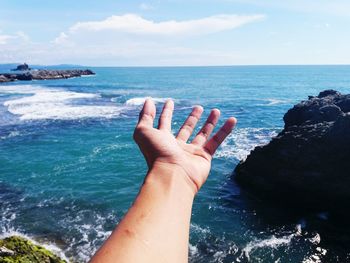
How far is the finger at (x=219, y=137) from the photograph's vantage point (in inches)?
187

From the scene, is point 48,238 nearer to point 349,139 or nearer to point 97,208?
point 97,208

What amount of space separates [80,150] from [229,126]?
2729cm

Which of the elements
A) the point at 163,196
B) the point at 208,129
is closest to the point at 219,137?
the point at 208,129

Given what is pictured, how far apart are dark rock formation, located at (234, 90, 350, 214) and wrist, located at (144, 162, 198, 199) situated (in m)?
16.5

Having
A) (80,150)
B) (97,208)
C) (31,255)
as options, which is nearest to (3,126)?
(80,150)

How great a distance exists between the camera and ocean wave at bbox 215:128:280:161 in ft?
96.5

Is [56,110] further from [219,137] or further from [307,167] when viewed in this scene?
[219,137]

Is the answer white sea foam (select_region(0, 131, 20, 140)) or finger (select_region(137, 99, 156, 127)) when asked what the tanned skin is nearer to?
finger (select_region(137, 99, 156, 127))

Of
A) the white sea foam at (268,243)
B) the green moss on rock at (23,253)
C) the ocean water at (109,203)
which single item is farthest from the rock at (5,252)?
the white sea foam at (268,243)

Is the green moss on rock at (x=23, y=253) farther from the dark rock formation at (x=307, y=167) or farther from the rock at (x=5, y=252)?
the dark rock formation at (x=307, y=167)

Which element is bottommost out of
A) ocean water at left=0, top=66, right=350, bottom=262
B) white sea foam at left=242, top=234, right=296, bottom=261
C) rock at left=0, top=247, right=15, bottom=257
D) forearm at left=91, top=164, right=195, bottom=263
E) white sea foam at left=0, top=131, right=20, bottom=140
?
white sea foam at left=242, top=234, right=296, bottom=261

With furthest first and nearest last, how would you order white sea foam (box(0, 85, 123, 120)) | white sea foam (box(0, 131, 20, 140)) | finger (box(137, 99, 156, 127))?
white sea foam (box(0, 85, 123, 120)) < white sea foam (box(0, 131, 20, 140)) < finger (box(137, 99, 156, 127))

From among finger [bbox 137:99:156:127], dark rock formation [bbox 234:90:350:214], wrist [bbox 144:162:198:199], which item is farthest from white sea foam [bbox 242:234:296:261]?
wrist [bbox 144:162:198:199]

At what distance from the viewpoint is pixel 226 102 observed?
64375 mm
